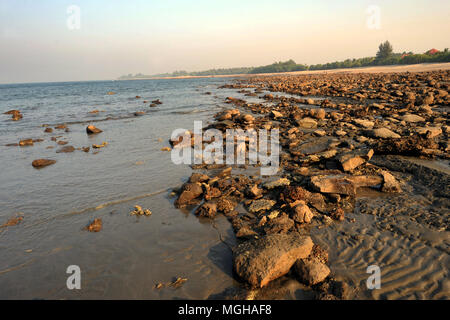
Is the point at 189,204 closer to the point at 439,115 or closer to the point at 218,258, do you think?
the point at 218,258

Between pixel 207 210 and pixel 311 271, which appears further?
pixel 207 210

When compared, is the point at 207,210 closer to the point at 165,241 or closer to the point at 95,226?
the point at 165,241

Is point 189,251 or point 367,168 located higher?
point 367,168

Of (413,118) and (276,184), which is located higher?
(413,118)

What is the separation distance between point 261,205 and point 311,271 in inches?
76.2

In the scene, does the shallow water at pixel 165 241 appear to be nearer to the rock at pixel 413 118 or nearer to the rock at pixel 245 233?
the rock at pixel 245 233

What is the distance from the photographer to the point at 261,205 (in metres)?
4.93

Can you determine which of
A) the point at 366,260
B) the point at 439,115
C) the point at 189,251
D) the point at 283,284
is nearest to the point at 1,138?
the point at 189,251

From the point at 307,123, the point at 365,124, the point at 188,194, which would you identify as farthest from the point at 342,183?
the point at 365,124

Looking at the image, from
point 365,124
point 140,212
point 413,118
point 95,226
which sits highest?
point 413,118

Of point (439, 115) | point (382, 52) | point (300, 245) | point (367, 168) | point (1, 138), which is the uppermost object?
point (382, 52)

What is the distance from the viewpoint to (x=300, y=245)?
341 cm
